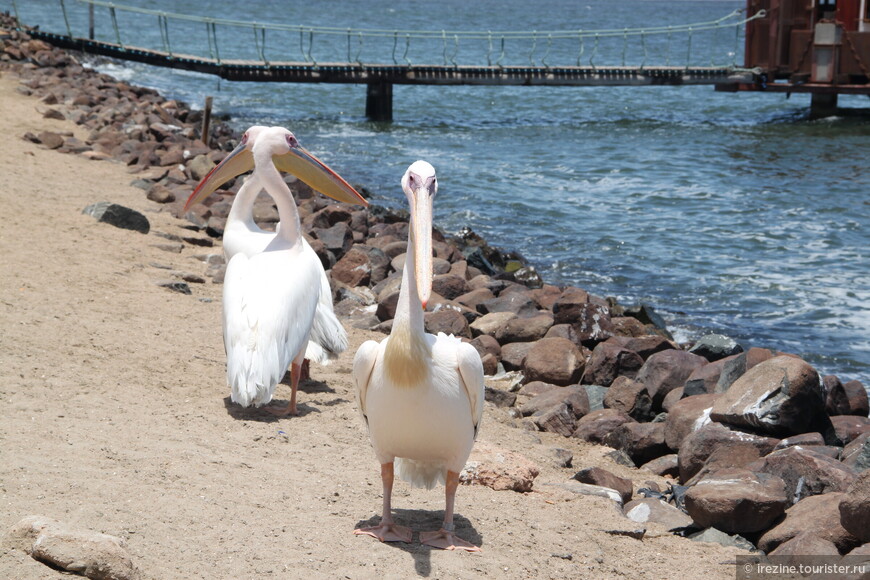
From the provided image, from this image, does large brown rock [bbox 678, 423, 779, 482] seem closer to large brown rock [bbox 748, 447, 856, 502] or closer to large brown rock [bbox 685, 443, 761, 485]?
large brown rock [bbox 685, 443, 761, 485]

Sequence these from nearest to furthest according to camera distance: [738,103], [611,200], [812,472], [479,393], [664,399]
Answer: [479,393], [812,472], [664,399], [611,200], [738,103]

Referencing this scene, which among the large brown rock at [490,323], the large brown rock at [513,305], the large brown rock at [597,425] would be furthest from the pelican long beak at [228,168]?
the large brown rock at [597,425]

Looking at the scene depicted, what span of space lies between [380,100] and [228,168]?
17.0 meters

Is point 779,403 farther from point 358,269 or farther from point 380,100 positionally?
point 380,100

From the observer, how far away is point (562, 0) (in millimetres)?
158375

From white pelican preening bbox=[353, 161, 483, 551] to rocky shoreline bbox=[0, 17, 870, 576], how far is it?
1.43m

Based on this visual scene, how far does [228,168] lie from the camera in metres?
6.46

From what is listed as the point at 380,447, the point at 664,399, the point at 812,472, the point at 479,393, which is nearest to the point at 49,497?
the point at 380,447

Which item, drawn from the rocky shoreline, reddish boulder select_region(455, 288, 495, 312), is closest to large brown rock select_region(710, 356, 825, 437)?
the rocky shoreline

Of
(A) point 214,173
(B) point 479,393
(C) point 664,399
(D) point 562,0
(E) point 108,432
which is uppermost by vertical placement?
(D) point 562,0

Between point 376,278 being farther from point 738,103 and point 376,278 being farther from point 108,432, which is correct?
point 738,103

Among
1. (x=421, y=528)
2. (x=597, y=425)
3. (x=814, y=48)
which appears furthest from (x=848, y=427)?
(x=814, y=48)

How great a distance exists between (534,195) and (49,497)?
39.3ft

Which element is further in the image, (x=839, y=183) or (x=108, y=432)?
(x=839, y=183)
